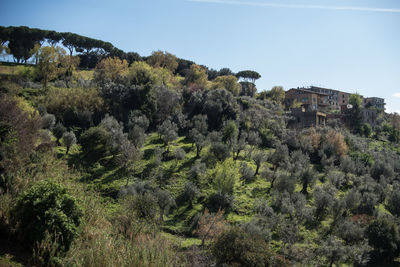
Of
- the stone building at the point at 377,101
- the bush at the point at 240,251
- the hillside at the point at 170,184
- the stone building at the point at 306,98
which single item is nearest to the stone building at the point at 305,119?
the hillside at the point at 170,184

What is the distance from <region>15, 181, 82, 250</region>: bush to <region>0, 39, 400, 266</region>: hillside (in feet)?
0.14

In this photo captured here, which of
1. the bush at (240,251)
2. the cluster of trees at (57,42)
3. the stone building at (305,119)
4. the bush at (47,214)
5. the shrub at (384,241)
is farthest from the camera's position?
the cluster of trees at (57,42)

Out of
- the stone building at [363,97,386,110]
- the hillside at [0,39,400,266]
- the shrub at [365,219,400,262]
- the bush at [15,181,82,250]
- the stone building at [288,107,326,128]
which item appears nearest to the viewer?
the bush at [15,181,82,250]

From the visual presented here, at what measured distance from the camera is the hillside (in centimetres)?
1002

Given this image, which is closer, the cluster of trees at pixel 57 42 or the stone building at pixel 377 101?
the cluster of trees at pixel 57 42

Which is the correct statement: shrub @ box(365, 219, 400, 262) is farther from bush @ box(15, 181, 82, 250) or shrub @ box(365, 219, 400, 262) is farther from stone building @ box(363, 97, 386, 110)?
stone building @ box(363, 97, 386, 110)

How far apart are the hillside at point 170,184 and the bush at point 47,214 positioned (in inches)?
1.7

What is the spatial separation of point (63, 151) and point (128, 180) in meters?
10.9

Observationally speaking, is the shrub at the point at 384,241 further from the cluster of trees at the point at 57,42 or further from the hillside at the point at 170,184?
the cluster of trees at the point at 57,42

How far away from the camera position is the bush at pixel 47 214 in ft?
30.7

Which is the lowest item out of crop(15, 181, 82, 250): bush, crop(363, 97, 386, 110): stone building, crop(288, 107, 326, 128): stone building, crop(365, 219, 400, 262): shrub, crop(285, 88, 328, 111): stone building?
crop(365, 219, 400, 262): shrub

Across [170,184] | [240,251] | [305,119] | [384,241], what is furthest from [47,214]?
[305,119]

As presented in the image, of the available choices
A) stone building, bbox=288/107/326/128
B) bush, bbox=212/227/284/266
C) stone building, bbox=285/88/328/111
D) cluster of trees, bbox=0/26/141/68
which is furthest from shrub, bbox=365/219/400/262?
cluster of trees, bbox=0/26/141/68

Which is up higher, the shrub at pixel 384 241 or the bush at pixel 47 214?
the bush at pixel 47 214
